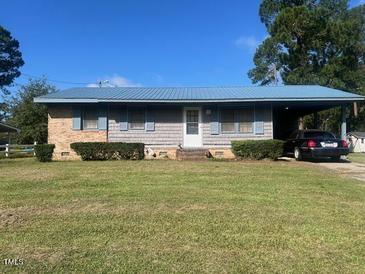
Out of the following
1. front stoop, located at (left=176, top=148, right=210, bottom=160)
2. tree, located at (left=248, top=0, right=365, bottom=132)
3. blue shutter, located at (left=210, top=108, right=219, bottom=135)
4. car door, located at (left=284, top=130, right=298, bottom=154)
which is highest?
tree, located at (left=248, top=0, right=365, bottom=132)

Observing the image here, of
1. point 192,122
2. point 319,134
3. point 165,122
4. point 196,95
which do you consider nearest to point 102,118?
point 165,122

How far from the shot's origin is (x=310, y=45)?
3538cm

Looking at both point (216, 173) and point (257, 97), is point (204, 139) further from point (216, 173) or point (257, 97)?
point (216, 173)

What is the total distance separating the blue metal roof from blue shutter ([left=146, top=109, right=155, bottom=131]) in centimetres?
84

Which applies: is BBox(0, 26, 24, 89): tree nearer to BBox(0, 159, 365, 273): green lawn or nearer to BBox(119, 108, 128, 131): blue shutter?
BBox(119, 108, 128, 131): blue shutter

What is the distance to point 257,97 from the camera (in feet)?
60.5

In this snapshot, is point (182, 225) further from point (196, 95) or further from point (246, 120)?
point (196, 95)

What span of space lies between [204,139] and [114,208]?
12.7 m

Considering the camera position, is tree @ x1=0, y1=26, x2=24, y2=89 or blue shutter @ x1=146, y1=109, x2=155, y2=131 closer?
blue shutter @ x1=146, y1=109, x2=155, y2=131

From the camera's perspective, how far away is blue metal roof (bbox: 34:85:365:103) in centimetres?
1845

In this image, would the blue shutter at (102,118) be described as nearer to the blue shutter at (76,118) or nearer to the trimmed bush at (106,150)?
the blue shutter at (76,118)

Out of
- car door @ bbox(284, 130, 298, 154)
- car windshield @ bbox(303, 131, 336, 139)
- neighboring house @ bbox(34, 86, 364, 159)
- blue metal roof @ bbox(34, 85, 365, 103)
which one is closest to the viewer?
car windshield @ bbox(303, 131, 336, 139)

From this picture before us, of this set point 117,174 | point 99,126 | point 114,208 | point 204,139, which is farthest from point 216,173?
point 99,126

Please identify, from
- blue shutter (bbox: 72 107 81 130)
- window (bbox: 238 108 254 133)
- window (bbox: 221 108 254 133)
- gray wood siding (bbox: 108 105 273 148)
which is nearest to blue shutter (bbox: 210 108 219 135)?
gray wood siding (bbox: 108 105 273 148)
